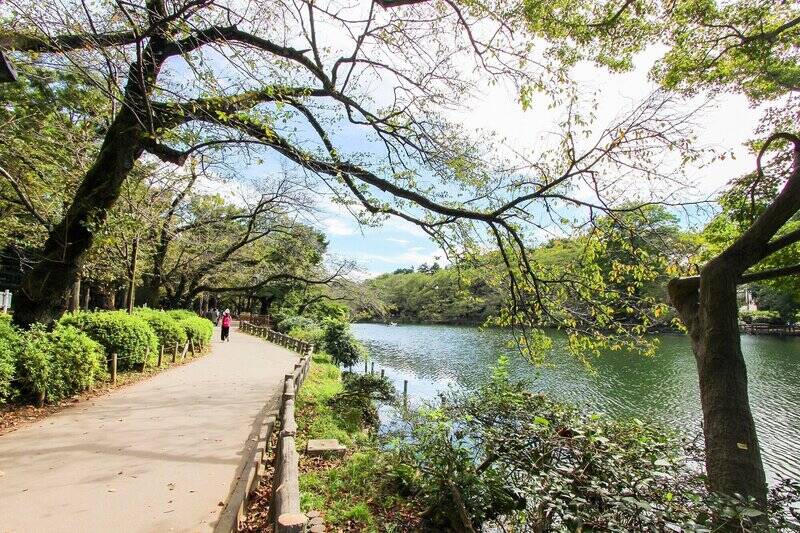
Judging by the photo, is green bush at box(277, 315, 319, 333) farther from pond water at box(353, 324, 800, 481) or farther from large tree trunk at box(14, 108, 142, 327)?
large tree trunk at box(14, 108, 142, 327)

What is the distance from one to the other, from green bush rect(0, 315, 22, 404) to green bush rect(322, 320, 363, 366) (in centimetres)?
1425

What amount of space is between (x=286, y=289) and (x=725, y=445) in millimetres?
35844

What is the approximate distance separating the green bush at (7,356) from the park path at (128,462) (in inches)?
28.7

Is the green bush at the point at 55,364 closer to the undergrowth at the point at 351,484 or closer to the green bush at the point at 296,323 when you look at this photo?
the undergrowth at the point at 351,484

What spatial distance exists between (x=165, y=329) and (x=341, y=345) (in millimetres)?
8232

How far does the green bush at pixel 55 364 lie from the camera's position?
714 cm

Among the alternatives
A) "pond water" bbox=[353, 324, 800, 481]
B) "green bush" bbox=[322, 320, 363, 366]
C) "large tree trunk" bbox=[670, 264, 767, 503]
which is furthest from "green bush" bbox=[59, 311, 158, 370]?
"large tree trunk" bbox=[670, 264, 767, 503]

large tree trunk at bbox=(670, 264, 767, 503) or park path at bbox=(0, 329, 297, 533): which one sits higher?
large tree trunk at bbox=(670, 264, 767, 503)

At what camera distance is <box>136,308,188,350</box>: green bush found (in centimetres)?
1406

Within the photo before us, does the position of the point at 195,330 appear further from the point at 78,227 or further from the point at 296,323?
the point at 296,323

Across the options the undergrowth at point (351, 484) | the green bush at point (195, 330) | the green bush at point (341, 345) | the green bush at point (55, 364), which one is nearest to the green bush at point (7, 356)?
the green bush at point (55, 364)

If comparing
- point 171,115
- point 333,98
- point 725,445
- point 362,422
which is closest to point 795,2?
point 725,445

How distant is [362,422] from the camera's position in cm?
1109

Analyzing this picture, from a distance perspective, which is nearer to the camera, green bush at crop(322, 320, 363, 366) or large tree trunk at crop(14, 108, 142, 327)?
large tree trunk at crop(14, 108, 142, 327)
